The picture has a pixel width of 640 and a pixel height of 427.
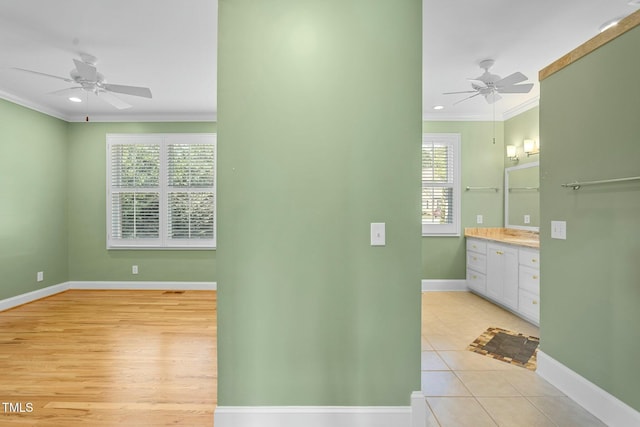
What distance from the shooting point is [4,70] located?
335cm

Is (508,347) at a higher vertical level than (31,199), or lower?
lower

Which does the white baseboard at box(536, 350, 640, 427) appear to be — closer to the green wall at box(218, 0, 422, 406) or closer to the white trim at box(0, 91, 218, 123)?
the green wall at box(218, 0, 422, 406)

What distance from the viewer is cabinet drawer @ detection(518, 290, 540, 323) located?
3.40 meters

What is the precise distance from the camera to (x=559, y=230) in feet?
7.43

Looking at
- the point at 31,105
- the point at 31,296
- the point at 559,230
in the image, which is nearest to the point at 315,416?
the point at 559,230

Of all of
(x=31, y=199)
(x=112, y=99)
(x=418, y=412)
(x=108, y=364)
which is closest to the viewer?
(x=418, y=412)

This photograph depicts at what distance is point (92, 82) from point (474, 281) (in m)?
5.55

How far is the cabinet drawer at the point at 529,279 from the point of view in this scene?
11.1ft

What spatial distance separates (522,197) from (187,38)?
4.77m

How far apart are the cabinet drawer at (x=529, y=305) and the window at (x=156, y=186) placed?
441cm

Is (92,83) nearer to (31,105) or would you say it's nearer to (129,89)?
(129,89)

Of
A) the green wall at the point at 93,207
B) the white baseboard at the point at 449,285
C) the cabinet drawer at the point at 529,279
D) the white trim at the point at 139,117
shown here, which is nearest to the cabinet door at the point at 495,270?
the cabinet drawer at the point at 529,279

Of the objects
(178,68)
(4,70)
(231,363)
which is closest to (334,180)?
(231,363)

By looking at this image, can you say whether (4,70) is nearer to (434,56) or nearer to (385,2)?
(385,2)
